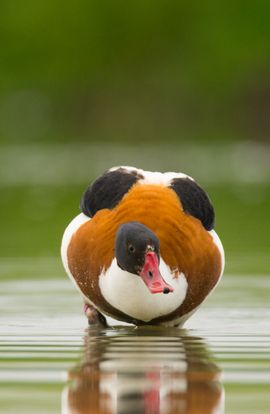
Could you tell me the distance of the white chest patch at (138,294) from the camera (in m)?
9.30

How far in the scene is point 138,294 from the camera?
9320 mm

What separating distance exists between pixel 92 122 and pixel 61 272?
5171cm

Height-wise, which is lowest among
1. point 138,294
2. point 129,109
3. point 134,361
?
point 129,109

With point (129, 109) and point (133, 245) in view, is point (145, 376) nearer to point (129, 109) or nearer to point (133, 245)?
point (133, 245)

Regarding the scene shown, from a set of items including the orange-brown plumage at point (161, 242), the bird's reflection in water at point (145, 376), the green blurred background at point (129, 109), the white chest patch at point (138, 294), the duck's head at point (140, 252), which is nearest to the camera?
the bird's reflection in water at point (145, 376)

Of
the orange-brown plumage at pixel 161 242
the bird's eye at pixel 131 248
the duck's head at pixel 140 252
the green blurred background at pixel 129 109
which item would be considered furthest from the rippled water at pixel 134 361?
the green blurred background at pixel 129 109

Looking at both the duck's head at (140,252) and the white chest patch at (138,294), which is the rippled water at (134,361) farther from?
the duck's head at (140,252)

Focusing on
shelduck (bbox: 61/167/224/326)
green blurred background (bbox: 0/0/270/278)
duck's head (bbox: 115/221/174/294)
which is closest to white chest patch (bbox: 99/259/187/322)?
A: shelduck (bbox: 61/167/224/326)

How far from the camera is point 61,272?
13305 mm

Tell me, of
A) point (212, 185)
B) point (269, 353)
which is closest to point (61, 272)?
point (269, 353)

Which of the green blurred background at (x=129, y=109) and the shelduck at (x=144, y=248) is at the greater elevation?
the shelduck at (x=144, y=248)

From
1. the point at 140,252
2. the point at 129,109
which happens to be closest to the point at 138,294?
the point at 140,252

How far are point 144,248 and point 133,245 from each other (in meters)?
0.06

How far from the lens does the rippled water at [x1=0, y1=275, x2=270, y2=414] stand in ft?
24.4
